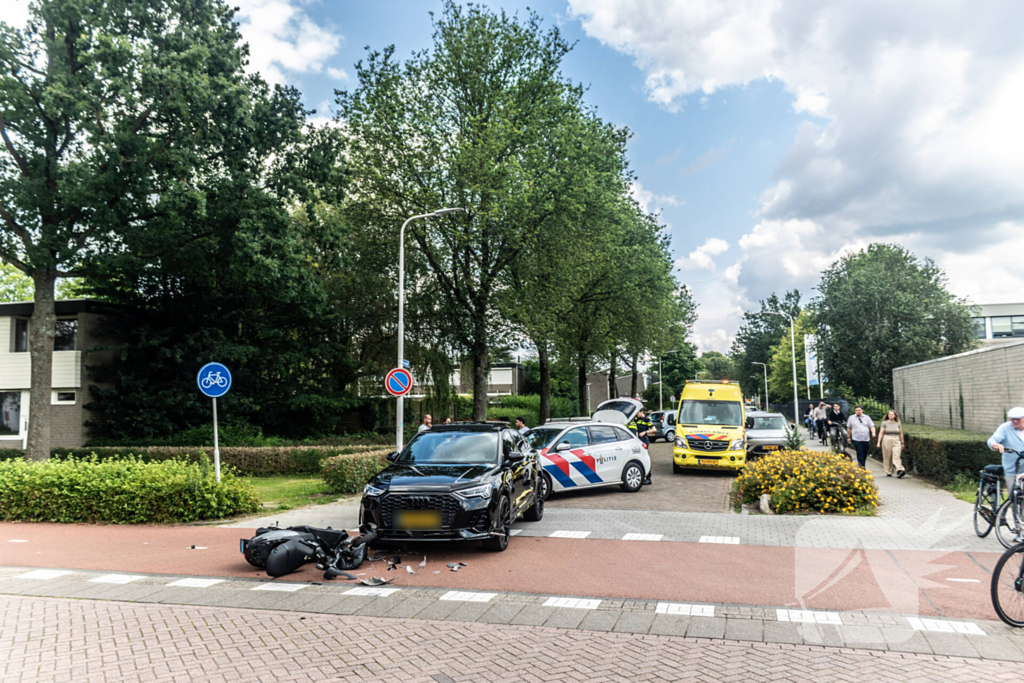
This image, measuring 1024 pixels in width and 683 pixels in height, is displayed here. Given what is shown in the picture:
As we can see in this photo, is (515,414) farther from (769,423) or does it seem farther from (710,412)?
(710,412)

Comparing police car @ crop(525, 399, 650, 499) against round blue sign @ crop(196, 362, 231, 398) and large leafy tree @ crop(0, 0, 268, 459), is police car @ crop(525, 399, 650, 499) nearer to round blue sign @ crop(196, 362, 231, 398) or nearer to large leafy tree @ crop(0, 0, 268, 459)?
round blue sign @ crop(196, 362, 231, 398)

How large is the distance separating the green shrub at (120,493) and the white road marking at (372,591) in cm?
581

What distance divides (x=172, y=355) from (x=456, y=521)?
793 inches

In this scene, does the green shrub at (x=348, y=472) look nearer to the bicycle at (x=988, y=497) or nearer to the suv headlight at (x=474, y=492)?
the suv headlight at (x=474, y=492)

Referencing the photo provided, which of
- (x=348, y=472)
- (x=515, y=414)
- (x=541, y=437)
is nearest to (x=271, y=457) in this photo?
(x=348, y=472)

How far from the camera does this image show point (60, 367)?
24891mm

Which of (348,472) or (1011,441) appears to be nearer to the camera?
(1011,441)

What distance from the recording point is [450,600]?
658cm

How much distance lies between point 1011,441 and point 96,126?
799 inches

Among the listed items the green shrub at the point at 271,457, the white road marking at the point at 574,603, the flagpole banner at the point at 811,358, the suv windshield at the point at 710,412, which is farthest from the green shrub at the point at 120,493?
the flagpole banner at the point at 811,358

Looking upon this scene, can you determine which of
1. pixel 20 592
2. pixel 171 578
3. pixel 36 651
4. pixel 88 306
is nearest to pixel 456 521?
pixel 171 578

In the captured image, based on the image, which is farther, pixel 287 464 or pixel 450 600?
pixel 287 464

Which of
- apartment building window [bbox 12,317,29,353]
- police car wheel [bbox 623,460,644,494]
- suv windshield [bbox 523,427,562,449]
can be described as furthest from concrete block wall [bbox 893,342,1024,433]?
apartment building window [bbox 12,317,29,353]

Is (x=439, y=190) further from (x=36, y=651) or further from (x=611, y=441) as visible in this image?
(x=36, y=651)
